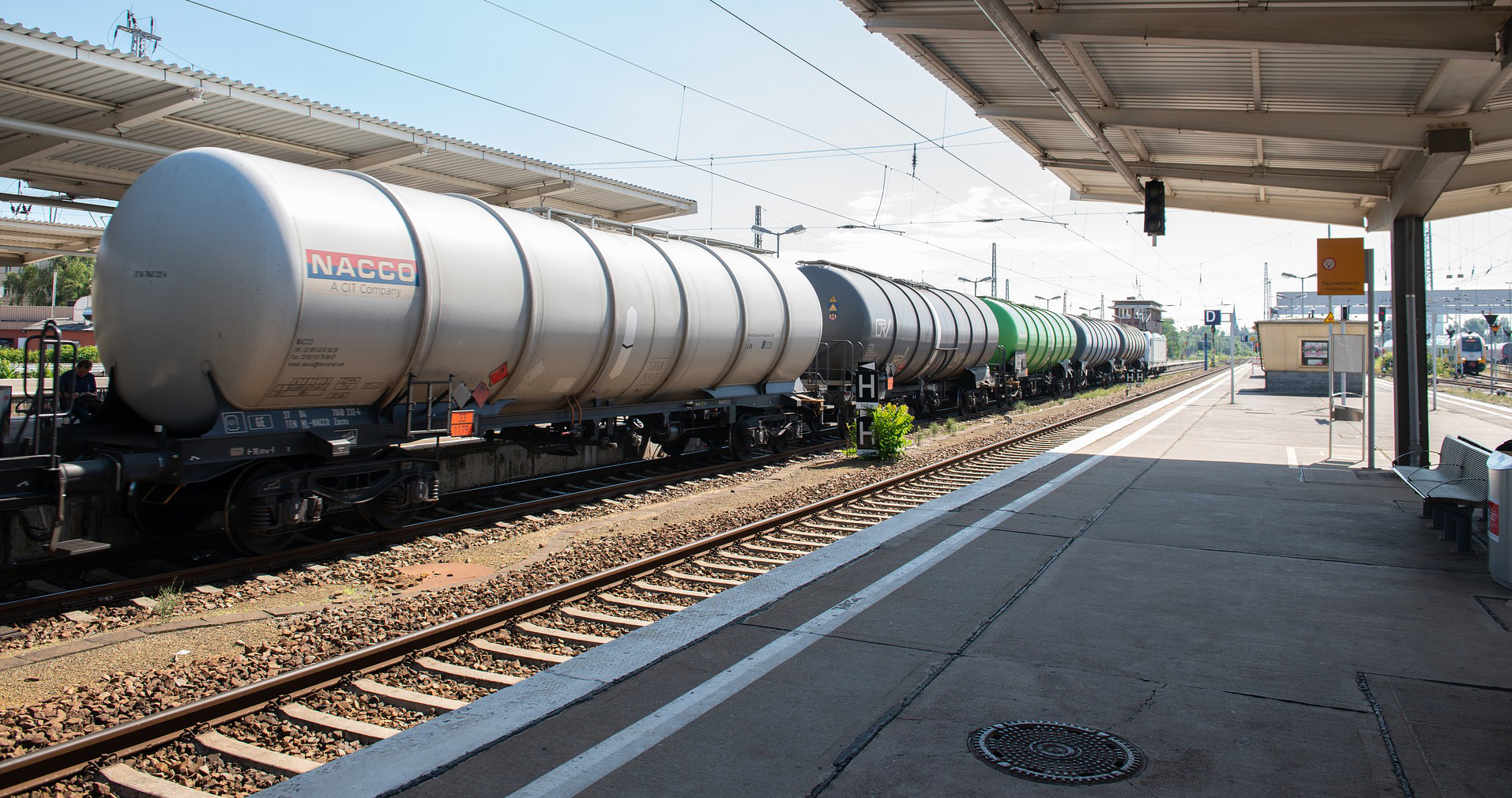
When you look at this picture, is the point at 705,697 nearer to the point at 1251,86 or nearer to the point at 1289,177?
A: the point at 1251,86

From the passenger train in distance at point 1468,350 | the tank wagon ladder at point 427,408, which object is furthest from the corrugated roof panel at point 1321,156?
the passenger train in distance at point 1468,350

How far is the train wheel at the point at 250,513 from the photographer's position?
26.0 feet

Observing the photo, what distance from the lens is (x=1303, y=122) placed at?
11.6 metres

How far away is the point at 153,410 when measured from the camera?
790 centimetres

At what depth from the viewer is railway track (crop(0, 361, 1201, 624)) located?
6825 mm

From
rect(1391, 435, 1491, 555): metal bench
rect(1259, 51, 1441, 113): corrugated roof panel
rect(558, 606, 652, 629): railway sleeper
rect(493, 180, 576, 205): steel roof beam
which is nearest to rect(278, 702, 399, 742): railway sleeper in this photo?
rect(558, 606, 652, 629): railway sleeper

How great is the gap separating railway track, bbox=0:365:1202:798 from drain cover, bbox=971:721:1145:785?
107 inches

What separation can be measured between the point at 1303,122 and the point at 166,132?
1469cm

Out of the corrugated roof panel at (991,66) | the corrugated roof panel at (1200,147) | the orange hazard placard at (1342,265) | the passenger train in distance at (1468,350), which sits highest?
the corrugated roof panel at (991,66)

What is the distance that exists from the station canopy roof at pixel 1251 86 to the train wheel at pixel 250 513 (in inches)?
307

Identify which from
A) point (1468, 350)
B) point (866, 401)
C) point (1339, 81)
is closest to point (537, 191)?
point (866, 401)

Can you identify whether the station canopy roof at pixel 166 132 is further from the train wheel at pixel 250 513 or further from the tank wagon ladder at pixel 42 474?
the train wheel at pixel 250 513

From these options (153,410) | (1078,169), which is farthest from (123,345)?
(1078,169)

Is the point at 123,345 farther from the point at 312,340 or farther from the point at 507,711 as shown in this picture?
the point at 507,711
